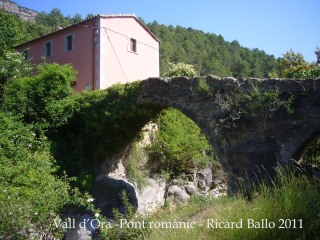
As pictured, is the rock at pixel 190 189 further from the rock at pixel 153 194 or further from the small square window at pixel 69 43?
the small square window at pixel 69 43

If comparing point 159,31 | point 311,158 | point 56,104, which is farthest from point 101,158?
point 159,31

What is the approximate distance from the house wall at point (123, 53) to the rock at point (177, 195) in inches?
→ 237

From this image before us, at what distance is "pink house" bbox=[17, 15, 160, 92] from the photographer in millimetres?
13891

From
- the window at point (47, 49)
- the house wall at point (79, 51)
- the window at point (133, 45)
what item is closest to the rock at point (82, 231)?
the house wall at point (79, 51)

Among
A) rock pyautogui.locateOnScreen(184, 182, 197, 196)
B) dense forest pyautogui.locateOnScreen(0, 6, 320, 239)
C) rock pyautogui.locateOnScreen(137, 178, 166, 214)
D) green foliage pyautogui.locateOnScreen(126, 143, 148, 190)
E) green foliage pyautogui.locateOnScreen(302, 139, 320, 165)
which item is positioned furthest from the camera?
rock pyautogui.locateOnScreen(184, 182, 197, 196)

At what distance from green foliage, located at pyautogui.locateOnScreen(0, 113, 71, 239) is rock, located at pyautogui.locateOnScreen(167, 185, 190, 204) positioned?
435cm

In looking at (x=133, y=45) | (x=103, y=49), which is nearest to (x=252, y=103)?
A: (x=103, y=49)

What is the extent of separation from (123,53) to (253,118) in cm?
1071

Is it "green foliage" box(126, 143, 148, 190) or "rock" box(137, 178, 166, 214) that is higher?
"green foliage" box(126, 143, 148, 190)

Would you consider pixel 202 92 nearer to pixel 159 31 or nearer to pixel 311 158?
pixel 311 158

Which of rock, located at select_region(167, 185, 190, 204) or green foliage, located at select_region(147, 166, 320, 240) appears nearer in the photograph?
green foliage, located at select_region(147, 166, 320, 240)

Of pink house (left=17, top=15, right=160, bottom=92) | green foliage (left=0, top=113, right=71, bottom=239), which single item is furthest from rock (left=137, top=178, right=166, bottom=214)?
pink house (left=17, top=15, right=160, bottom=92)

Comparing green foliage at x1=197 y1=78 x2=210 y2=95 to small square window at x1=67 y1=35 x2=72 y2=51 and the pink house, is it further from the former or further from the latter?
small square window at x1=67 y1=35 x2=72 y2=51

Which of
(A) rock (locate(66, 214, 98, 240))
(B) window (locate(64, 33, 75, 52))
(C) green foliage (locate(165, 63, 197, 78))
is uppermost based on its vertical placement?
(B) window (locate(64, 33, 75, 52))
